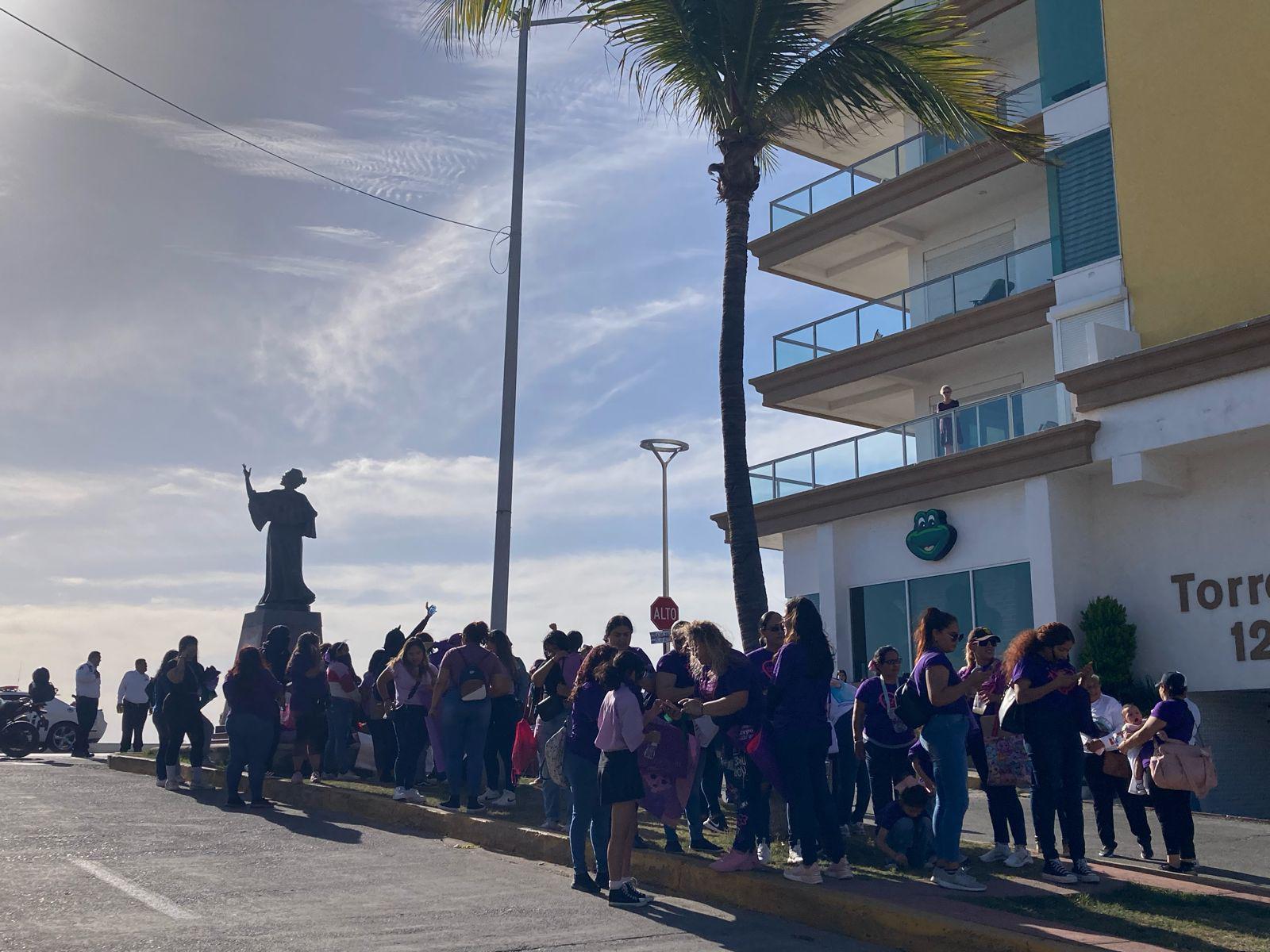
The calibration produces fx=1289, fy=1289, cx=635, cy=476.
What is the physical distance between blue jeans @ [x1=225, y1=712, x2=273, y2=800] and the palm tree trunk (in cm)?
504

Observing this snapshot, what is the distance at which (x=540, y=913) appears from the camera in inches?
317

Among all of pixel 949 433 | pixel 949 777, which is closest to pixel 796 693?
pixel 949 777

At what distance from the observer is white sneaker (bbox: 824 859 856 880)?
28.2 feet

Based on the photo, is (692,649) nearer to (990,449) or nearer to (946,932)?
(946,932)

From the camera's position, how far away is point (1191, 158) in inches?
788

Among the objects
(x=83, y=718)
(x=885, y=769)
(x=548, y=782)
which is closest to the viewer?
(x=885, y=769)

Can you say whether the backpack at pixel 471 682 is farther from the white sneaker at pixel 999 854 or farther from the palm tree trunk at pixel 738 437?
the white sneaker at pixel 999 854

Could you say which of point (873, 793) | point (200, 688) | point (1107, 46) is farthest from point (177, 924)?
point (1107, 46)

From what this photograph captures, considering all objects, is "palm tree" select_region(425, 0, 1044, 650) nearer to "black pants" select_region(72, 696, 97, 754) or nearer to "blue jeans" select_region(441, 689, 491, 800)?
"blue jeans" select_region(441, 689, 491, 800)

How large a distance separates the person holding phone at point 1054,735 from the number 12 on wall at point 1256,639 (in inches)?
439

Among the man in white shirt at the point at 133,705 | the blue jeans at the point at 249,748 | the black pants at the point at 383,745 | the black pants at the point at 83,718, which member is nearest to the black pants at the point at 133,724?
the man in white shirt at the point at 133,705

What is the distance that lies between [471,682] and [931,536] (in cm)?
1320

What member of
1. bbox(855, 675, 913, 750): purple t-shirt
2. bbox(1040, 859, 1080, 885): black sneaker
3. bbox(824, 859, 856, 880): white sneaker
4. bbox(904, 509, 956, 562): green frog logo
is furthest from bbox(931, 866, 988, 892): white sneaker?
bbox(904, 509, 956, 562): green frog logo

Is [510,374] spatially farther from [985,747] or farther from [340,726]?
[985,747]
